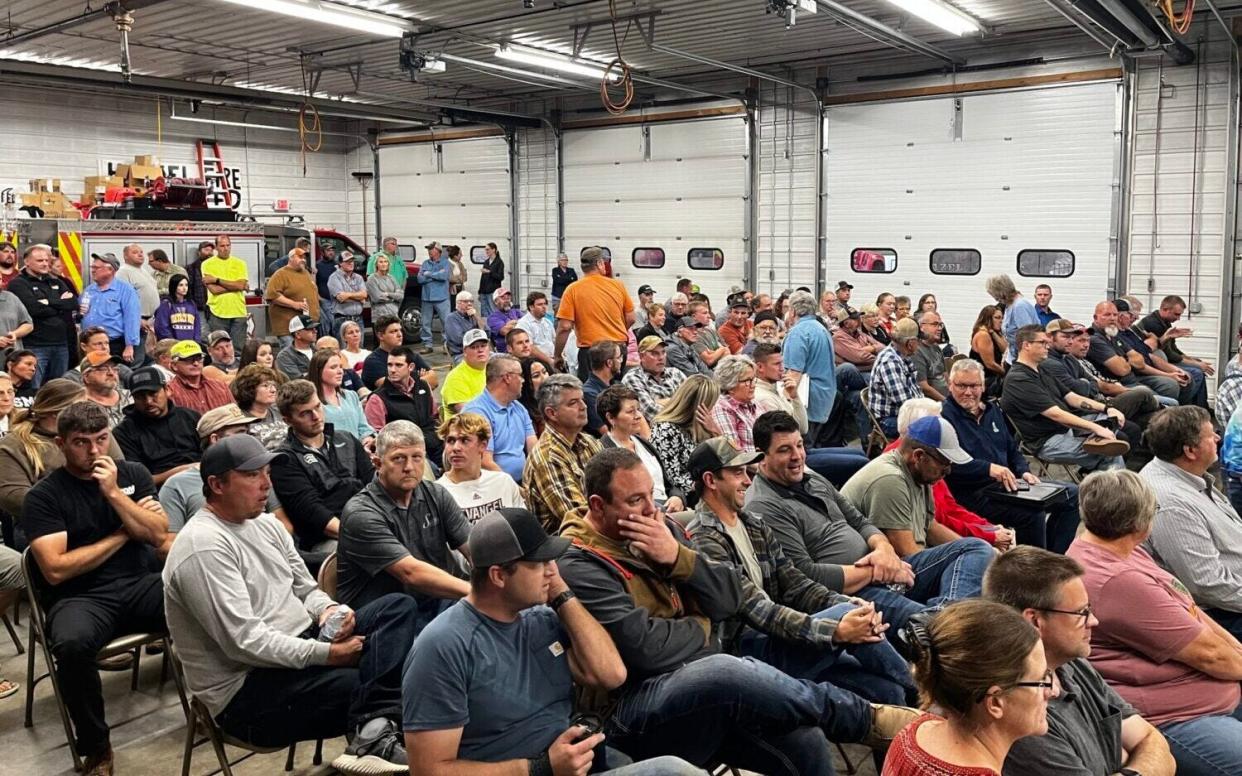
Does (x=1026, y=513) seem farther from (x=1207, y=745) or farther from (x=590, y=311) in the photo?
(x=590, y=311)

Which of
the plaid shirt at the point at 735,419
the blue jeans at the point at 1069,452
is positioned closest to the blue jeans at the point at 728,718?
the plaid shirt at the point at 735,419

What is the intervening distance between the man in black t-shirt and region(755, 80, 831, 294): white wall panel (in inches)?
523

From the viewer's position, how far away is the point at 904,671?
364 centimetres

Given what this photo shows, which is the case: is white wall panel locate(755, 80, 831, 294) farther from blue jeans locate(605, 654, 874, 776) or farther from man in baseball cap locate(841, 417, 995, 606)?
blue jeans locate(605, 654, 874, 776)

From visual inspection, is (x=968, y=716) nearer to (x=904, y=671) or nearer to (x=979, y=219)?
(x=904, y=671)

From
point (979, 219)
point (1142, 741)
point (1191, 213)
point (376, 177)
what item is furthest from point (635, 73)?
point (1142, 741)

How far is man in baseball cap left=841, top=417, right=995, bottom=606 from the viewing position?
440 centimetres

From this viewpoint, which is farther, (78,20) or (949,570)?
(78,20)

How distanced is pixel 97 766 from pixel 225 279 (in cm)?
1051

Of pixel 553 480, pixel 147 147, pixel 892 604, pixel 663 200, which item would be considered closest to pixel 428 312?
pixel 663 200

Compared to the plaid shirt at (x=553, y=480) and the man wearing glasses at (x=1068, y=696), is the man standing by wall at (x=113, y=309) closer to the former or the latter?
the plaid shirt at (x=553, y=480)

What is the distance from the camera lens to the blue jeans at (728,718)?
3.03 m

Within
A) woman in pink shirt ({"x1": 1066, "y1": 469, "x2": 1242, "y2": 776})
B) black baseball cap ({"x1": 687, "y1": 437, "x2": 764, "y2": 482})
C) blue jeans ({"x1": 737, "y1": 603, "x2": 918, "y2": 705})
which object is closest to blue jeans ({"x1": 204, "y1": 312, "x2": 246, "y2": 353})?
black baseball cap ({"x1": 687, "y1": 437, "x2": 764, "y2": 482})

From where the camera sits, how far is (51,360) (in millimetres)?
10328
